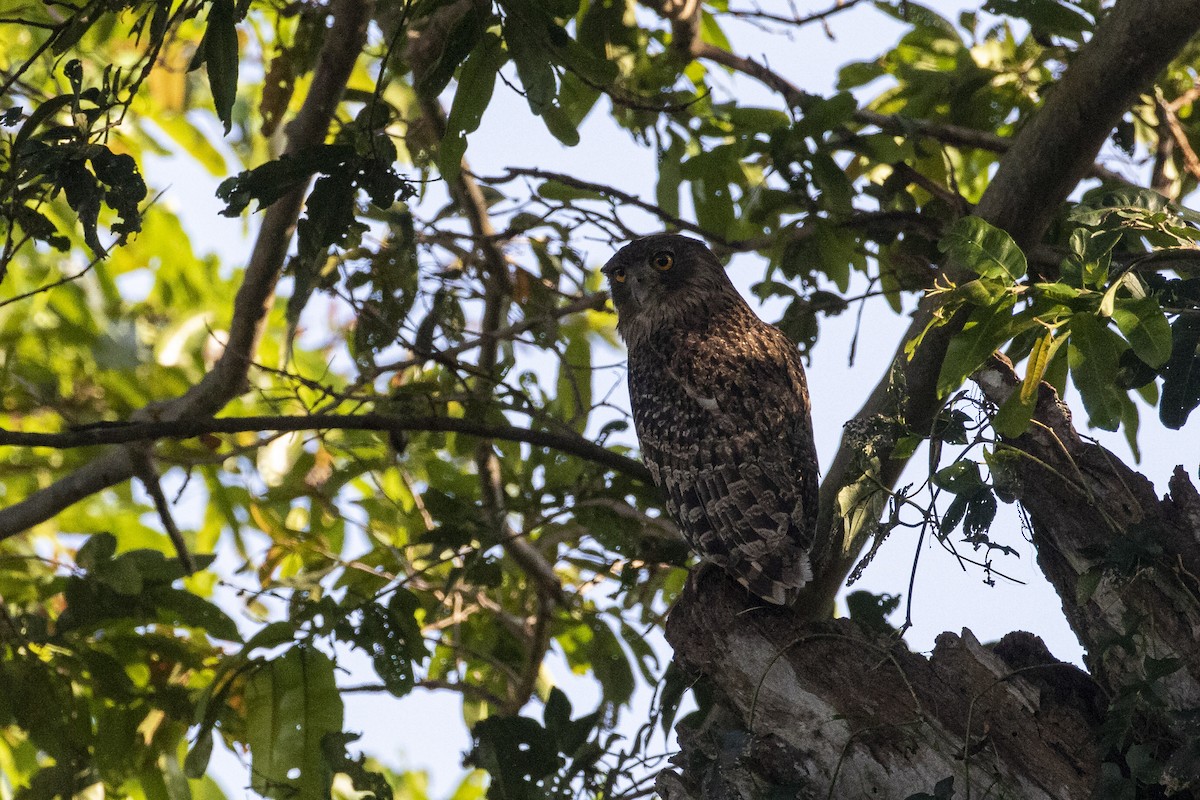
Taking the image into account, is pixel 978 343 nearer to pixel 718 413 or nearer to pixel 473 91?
pixel 473 91

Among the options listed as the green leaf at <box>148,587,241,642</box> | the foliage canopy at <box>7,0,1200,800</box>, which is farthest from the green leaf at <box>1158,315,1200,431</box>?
the green leaf at <box>148,587,241,642</box>

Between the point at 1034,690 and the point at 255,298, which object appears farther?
the point at 255,298

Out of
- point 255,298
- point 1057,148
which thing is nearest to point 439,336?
point 255,298

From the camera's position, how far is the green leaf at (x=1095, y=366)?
239 centimetres

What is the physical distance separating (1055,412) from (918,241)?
1601 mm

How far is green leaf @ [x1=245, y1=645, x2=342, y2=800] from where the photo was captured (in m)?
3.52

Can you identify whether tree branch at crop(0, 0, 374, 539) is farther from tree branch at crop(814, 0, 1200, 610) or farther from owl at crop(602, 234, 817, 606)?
tree branch at crop(814, 0, 1200, 610)

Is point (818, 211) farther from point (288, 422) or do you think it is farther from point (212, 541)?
point (212, 541)

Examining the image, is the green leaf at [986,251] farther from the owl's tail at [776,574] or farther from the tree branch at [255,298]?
the tree branch at [255,298]

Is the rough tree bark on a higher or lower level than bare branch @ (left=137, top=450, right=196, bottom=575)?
lower

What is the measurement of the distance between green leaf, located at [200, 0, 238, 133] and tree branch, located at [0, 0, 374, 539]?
37.5 inches

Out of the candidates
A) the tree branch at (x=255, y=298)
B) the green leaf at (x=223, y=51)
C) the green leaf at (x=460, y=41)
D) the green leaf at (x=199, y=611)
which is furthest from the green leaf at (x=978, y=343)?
the green leaf at (x=199, y=611)

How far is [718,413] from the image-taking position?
13.2 feet

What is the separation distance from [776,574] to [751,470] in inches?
21.4
